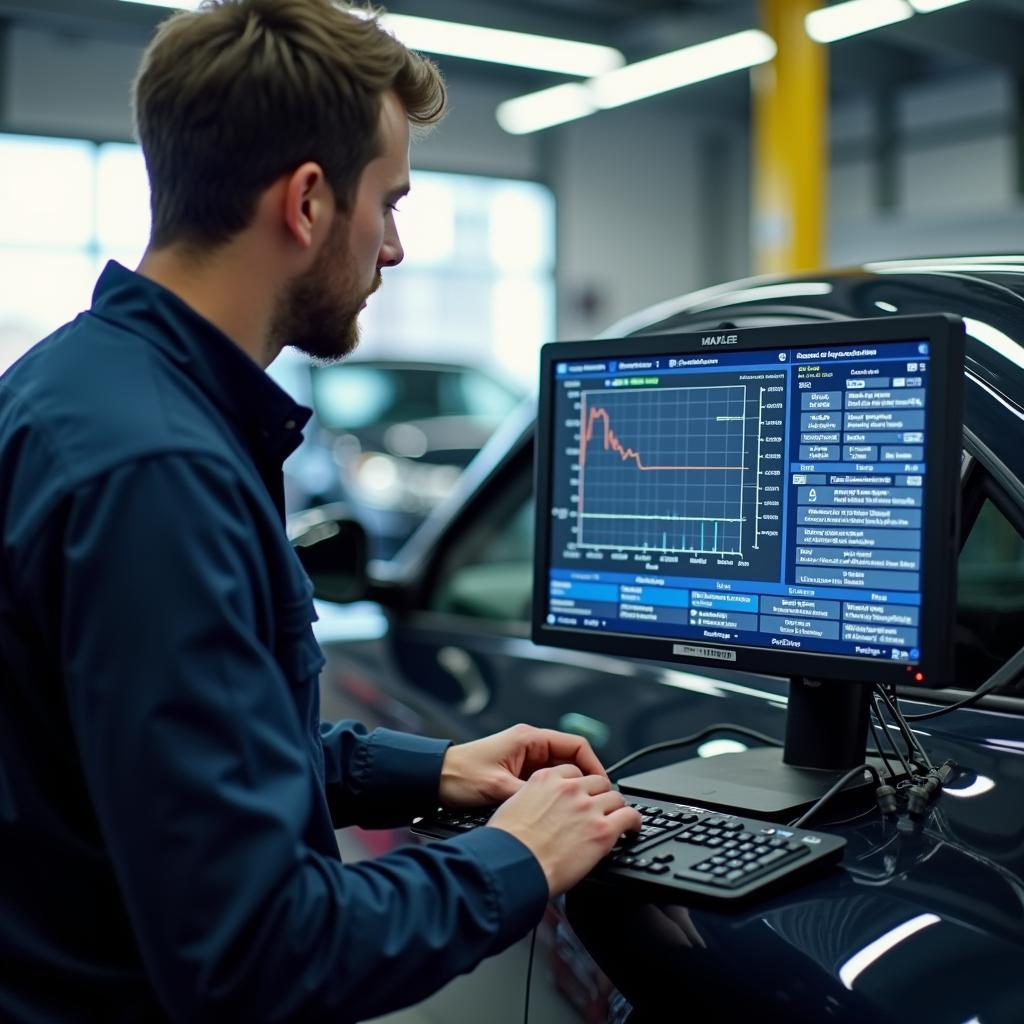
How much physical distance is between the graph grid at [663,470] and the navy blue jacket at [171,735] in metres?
0.53

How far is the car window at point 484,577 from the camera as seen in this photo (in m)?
2.55

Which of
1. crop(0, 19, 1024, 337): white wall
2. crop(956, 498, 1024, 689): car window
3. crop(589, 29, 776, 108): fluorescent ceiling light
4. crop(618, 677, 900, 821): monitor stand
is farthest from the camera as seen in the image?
crop(0, 19, 1024, 337): white wall

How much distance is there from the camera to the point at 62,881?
3.70ft

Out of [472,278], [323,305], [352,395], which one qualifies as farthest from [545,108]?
[323,305]

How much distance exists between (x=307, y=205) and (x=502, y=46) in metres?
8.70

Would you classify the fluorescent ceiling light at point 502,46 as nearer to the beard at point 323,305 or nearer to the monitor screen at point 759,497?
the monitor screen at point 759,497

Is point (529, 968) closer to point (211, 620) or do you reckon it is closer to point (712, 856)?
point (712, 856)

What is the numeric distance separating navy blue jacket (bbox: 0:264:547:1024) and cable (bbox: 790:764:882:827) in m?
0.36

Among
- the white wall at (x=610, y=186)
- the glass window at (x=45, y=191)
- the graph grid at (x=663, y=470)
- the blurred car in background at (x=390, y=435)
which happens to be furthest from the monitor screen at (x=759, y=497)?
the white wall at (x=610, y=186)

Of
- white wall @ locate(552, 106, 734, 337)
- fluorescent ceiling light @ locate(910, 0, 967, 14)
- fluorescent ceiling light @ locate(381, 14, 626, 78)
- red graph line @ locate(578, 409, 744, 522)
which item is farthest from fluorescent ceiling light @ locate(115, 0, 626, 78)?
red graph line @ locate(578, 409, 744, 522)

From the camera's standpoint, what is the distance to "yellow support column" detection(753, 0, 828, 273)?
9.05 metres

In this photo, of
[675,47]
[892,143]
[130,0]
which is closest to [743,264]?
[892,143]

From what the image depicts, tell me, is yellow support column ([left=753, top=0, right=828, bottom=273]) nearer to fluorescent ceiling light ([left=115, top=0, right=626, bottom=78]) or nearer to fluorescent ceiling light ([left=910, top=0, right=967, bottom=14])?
fluorescent ceiling light ([left=910, top=0, right=967, bottom=14])

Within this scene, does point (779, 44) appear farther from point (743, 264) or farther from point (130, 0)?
point (743, 264)
